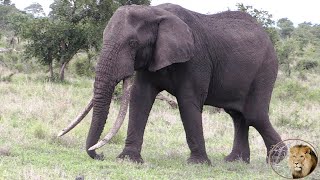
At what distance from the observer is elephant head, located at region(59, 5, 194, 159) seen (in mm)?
7645

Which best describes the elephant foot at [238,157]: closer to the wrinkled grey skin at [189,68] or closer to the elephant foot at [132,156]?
the wrinkled grey skin at [189,68]

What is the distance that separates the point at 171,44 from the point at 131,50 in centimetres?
66

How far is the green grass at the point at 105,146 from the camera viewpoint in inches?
288

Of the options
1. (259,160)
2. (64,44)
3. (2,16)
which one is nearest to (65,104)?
(259,160)

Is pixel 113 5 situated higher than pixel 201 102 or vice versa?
pixel 113 5

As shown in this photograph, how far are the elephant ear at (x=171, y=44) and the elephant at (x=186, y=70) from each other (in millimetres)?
14

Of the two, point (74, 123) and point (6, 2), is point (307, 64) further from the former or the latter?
point (74, 123)

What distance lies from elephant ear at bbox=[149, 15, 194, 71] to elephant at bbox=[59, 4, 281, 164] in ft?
0.05

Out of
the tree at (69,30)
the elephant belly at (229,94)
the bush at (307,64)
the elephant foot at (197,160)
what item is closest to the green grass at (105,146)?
the elephant foot at (197,160)

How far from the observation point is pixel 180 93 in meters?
8.52

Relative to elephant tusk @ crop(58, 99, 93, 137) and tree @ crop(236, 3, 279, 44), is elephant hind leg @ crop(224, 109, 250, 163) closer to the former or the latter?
elephant tusk @ crop(58, 99, 93, 137)

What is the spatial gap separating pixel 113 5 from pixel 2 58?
30.0 feet

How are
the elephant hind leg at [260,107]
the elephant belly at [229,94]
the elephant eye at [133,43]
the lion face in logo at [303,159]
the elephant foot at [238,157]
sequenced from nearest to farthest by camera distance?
the lion face in logo at [303,159] → the elephant eye at [133,43] → the elephant belly at [229,94] → the elephant hind leg at [260,107] → the elephant foot at [238,157]

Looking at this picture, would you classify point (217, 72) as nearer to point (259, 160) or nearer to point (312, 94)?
point (259, 160)
